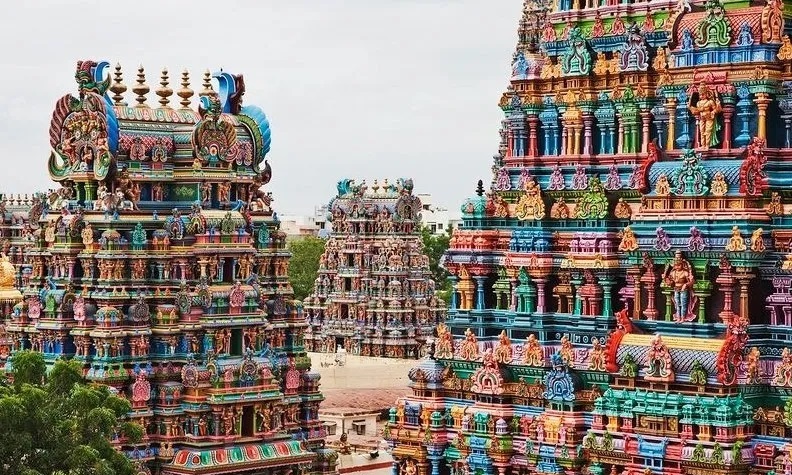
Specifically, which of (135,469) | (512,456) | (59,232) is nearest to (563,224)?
(512,456)

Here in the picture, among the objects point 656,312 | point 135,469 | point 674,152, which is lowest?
point 135,469

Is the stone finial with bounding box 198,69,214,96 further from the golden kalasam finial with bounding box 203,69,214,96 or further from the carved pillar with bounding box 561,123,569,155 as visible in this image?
the carved pillar with bounding box 561,123,569,155

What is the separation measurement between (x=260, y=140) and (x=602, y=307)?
40.5 feet

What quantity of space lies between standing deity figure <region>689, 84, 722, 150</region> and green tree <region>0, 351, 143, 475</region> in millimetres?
10856

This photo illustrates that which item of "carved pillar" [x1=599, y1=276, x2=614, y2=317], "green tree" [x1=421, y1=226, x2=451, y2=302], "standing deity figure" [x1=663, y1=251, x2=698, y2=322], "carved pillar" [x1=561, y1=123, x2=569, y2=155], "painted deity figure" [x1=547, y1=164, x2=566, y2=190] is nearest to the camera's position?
"standing deity figure" [x1=663, y1=251, x2=698, y2=322]

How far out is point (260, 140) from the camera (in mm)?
44875

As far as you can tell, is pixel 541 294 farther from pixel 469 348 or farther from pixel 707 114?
pixel 707 114

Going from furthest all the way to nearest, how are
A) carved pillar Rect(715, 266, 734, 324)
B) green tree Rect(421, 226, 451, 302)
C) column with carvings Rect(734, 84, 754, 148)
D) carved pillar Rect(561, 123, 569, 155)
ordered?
green tree Rect(421, 226, 451, 302)
carved pillar Rect(561, 123, 569, 155)
column with carvings Rect(734, 84, 754, 148)
carved pillar Rect(715, 266, 734, 324)

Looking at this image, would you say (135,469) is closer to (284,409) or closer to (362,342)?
(284,409)

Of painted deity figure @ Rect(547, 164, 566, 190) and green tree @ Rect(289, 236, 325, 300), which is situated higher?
green tree @ Rect(289, 236, 325, 300)

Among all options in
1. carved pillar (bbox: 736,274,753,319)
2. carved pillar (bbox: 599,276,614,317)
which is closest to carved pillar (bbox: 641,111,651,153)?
carved pillar (bbox: 599,276,614,317)

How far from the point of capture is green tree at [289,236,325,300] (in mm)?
98250

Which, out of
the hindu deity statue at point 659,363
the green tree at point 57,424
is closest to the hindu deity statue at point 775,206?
the hindu deity statue at point 659,363

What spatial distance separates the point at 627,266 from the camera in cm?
3403
